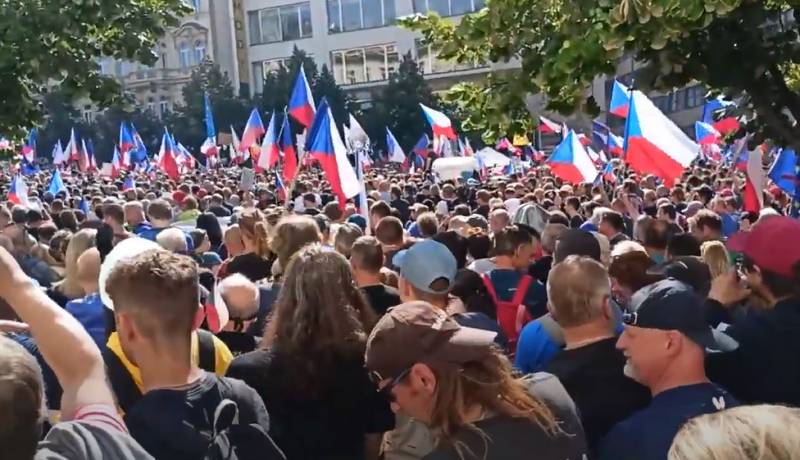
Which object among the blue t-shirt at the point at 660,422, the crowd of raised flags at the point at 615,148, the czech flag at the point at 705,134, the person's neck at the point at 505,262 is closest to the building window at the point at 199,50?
the crowd of raised flags at the point at 615,148

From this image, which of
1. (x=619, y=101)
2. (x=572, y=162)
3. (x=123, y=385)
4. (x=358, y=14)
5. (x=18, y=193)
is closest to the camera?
(x=123, y=385)

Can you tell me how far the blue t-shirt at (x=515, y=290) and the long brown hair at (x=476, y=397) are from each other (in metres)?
3.04

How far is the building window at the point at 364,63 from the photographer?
66812 millimetres

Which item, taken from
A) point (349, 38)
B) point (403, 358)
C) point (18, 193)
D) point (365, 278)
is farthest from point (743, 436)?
point (349, 38)

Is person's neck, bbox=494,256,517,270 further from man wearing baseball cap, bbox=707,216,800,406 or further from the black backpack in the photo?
the black backpack

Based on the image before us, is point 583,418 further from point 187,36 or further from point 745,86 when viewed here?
point 187,36

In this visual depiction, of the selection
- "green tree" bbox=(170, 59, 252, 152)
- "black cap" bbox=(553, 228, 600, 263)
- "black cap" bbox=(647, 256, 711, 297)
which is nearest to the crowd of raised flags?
"black cap" bbox=(553, 228, 600, 263)

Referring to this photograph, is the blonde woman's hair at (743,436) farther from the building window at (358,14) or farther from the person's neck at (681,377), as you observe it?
the building window at (358,14)

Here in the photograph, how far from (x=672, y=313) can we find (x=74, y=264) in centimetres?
366

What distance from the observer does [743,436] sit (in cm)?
173

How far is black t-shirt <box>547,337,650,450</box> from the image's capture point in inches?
142

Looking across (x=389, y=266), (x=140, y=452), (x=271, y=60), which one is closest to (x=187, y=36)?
(x=271, y=60)

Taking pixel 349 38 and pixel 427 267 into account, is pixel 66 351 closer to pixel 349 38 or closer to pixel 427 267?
pixel 427 267

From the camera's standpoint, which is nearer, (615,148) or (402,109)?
(615,148)
